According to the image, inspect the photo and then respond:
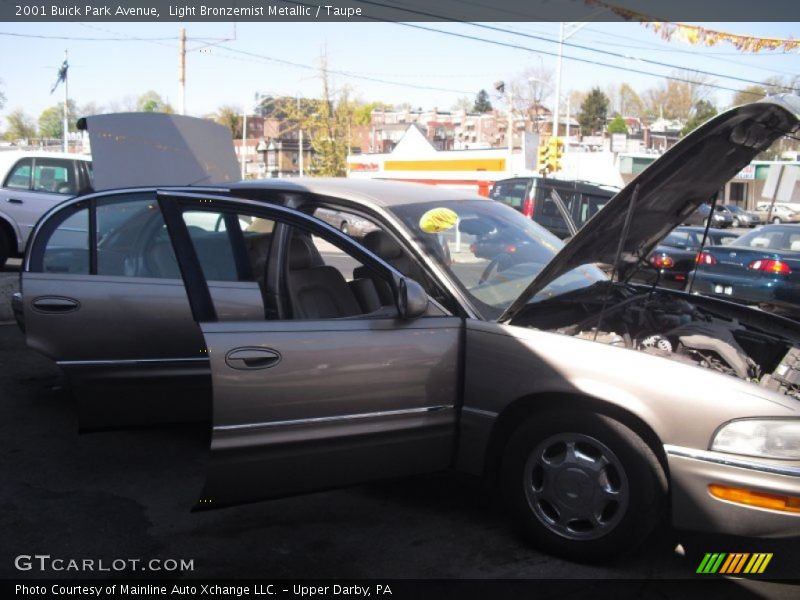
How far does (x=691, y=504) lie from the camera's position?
3041mm

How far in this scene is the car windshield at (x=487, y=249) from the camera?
3980 mm

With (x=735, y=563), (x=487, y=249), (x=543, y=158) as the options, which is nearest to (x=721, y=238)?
(x=543, y=158)

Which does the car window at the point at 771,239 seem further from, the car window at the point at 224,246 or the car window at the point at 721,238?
the car window at the point at 224,246

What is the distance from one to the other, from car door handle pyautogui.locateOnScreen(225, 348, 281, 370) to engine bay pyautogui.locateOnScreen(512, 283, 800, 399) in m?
1.25

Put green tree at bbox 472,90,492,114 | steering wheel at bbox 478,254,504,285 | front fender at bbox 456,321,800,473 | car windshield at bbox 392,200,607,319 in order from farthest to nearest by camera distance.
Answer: green tree at bbox 472,90,492,114, steering wheel at bbox 478,254,504,285, car windshield at bbox 392,200,607,319, front fender at bbox 456,321,800,473

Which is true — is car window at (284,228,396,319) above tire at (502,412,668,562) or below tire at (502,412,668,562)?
above

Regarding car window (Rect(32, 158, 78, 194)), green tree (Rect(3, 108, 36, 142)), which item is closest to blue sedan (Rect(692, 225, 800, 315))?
car window (Rect(32, 158, 78, 194))

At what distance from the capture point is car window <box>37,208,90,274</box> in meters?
4.59

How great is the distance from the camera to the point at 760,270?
10773 mm

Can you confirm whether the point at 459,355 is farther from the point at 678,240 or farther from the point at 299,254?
the point at 678,240

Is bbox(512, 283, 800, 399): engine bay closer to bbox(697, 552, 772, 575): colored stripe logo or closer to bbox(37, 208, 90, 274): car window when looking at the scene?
bbox(697, 552, 772, 575): colored stripe logo

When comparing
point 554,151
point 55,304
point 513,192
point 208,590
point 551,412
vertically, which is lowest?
point 208,590

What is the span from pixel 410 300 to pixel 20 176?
10.7 meters

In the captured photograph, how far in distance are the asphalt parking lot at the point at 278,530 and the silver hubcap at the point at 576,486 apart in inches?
7.5
